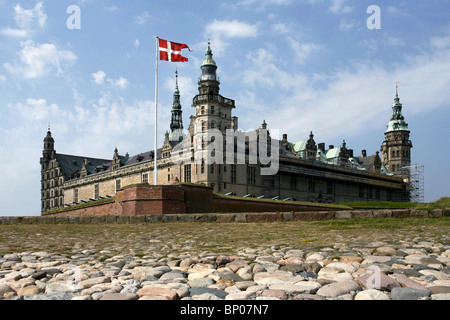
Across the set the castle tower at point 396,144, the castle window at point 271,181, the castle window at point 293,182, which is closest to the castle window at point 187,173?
the castle window at point 271,181

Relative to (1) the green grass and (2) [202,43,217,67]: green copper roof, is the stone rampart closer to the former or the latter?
(1) the green grass

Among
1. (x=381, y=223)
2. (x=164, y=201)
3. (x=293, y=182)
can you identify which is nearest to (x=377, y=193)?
(x=293, y=182)

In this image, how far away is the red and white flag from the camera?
27.9 metres

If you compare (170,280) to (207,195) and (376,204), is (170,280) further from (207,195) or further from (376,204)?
(376,204)

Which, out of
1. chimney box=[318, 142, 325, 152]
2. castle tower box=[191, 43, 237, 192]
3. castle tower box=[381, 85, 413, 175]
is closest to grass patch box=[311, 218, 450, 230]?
castle tower box=[191, 43, 237, 192]

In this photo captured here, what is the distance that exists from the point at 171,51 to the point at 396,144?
87894 mm

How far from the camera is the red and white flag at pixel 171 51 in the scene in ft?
91.5

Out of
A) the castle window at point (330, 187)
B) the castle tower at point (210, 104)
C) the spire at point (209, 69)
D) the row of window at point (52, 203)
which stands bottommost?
the row of window at point (52, 203)

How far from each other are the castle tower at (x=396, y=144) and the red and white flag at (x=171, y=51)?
279 ft

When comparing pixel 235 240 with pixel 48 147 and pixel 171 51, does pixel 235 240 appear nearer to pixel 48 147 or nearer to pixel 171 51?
pixel 171 51

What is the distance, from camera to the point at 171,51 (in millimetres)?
28156

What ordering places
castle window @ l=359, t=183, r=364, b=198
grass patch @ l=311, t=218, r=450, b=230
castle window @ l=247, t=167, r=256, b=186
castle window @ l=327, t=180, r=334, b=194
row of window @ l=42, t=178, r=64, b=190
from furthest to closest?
row of window @ l=42, t=178, r=64, b=190, castle window @ l=359, t=183, r=364, b=198, castle window @ l=327, t=180, r=334, b=194, castle window @ l=247, t=167, r=256, b=186, grass patch @ l=311, t=218, r=450, b=230

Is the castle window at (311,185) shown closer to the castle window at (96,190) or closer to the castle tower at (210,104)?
the castle tower at (210,104)
